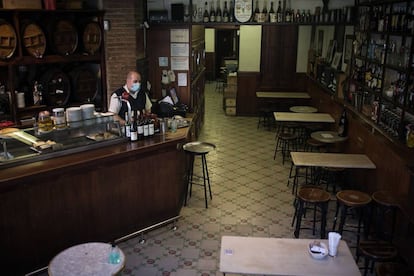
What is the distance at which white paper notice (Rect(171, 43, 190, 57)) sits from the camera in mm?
7270

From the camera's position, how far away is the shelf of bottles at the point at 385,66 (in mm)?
4828

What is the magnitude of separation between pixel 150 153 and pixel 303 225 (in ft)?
7.21

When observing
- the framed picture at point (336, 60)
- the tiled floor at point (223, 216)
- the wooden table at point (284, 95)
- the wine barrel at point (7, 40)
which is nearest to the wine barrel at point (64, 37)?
the wine barrel at point (7, 40)

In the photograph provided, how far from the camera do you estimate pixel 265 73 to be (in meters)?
11.0

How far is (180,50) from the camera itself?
730 cm

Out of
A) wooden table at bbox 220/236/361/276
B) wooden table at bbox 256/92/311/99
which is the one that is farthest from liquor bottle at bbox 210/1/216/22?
wooden table at bbox 220/236/361/276

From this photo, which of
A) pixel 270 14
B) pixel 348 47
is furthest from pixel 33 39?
pixel 348 47

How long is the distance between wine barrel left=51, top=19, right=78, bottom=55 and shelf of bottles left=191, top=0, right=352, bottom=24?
2130 mm

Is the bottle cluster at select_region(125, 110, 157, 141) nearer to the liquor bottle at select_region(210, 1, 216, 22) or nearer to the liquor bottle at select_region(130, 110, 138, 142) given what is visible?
the liquor bottle at select_region(130, 110, 138, 142)

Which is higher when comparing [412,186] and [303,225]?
[412,186]

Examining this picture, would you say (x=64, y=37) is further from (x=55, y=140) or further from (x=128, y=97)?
(x=55, y=140)

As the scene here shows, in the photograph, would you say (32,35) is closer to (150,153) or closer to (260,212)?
(150,153)

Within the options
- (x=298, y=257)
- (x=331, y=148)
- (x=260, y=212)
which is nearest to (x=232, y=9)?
(x=331, y=148)

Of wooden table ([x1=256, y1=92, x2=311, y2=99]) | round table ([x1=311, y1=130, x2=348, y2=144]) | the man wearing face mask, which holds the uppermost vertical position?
the man wearing face mask
